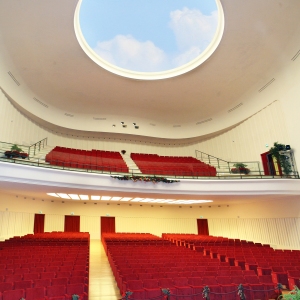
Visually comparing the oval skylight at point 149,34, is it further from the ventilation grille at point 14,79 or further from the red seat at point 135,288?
the red seat at point 135,288

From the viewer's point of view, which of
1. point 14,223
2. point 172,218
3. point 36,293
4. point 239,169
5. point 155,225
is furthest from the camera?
point 172,218

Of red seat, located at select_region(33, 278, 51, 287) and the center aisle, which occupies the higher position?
red seat, located at select_region(33, 278, 51, 287)

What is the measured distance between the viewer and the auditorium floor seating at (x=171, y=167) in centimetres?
1145

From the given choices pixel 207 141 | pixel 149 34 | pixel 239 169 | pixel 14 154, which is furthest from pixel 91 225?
pixel 149 34

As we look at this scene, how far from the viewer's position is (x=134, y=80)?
13281 millimetres

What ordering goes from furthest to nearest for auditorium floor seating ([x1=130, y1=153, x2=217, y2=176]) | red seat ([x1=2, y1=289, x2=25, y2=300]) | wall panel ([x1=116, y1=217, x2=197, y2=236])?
wall panel ([x1=116, y1=217, x2=197, y2=236]) → auditorium floor seating ([x1=130, y1=153, x2=217, y2=176]) → red seat ([x1=2, y1=289, x2=25, y2=300])

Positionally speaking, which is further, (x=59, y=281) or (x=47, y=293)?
(x=59, y=281)

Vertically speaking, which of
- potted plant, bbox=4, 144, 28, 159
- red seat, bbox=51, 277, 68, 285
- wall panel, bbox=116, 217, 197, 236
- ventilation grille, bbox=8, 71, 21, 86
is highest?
ventilation grille, bbox=8, 71, 21, 86

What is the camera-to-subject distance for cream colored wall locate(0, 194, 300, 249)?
11.1m

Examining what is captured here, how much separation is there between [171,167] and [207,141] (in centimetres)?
499

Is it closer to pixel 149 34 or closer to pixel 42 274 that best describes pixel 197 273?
pixel 42 274

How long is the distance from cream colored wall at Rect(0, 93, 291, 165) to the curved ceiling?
1.91 feet

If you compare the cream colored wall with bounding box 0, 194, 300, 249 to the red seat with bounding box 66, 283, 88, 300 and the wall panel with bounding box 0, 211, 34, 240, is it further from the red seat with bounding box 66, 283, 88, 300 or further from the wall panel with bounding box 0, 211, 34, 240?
the red seat with bounding box 66, 283, 88, 300

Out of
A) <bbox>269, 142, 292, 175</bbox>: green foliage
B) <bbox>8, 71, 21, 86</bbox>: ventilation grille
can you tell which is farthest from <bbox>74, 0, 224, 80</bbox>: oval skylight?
<bbox>269, 142, 292, 175</bbox>: green foliage
